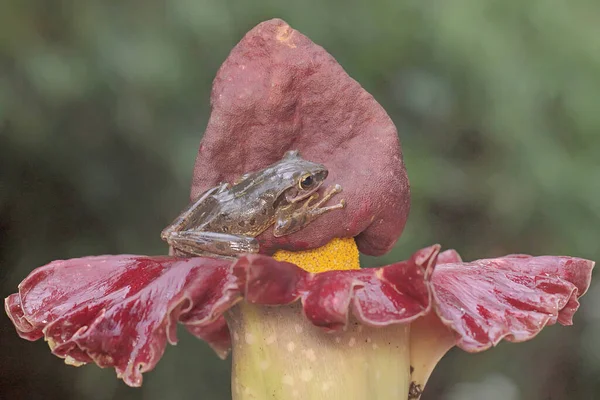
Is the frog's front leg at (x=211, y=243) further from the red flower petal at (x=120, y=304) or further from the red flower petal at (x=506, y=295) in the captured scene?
the red flower petal at (x=506, y=295)

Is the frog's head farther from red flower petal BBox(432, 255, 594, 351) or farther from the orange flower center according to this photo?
red flower petal BBox(432, 255, 594, 351)

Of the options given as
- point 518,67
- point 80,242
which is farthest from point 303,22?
point 80,242

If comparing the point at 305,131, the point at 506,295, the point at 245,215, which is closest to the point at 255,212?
the point at 245,215

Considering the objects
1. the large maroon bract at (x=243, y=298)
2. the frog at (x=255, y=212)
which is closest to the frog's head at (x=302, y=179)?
the frog at (x=255, y=212)

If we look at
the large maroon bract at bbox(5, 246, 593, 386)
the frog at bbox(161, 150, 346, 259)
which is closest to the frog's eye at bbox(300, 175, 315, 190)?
the frog at bbox(161, 150, 346, 259)

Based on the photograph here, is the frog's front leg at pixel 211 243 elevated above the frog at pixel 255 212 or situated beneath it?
situated beneath

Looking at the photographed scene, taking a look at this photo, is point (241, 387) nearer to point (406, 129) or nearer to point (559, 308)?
point (559, 308)
